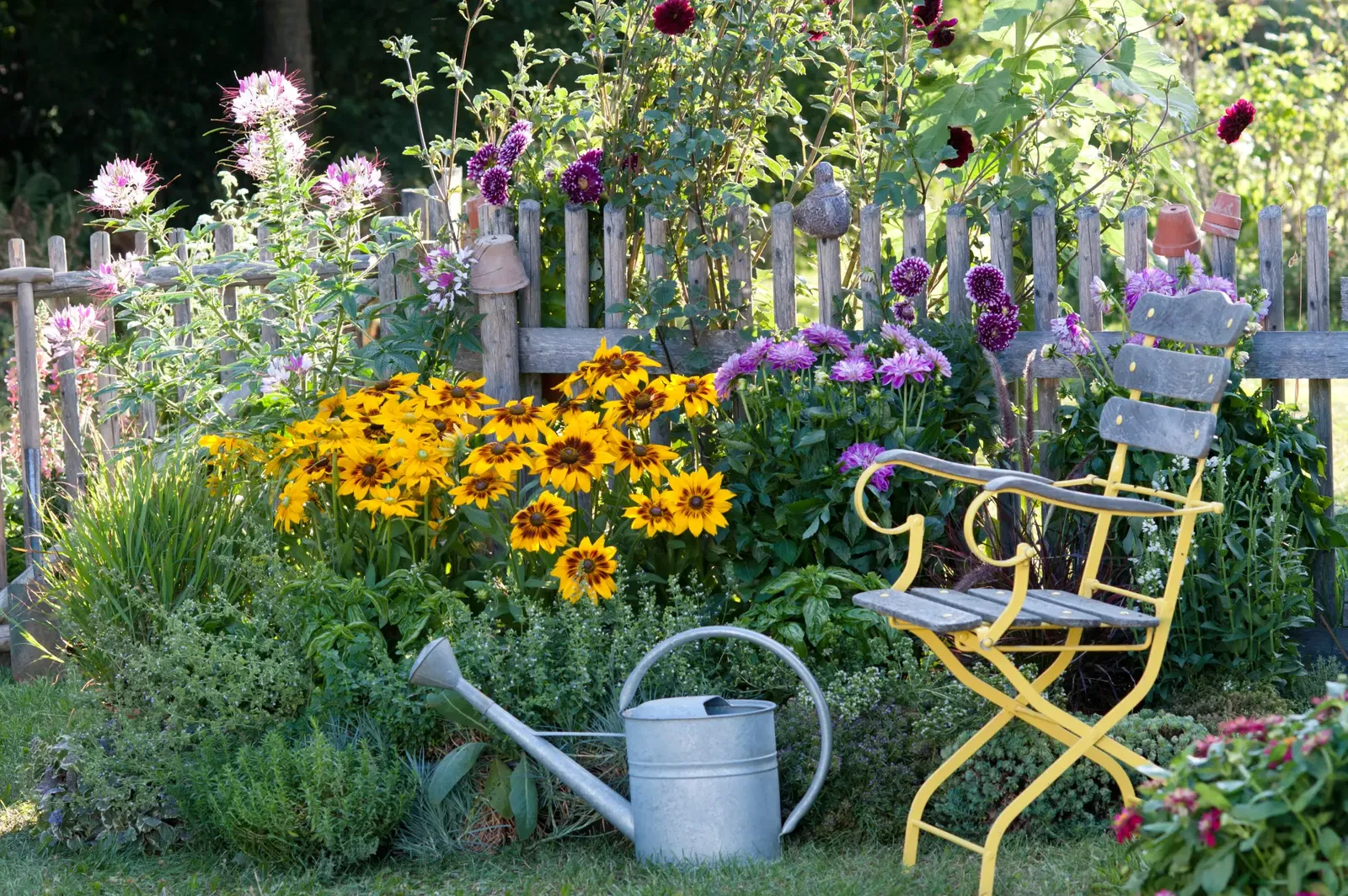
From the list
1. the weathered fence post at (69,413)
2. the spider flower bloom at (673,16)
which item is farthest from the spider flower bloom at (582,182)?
the weathered fence post at (69,413)

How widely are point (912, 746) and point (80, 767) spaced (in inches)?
74.5

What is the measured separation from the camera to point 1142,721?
3041mm

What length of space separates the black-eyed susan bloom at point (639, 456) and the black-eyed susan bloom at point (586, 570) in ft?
0.81

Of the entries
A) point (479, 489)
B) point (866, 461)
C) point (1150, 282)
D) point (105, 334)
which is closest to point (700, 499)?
point (866, 461)

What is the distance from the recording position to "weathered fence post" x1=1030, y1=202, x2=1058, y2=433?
4031 millimetres

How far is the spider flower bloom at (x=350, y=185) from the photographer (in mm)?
4055

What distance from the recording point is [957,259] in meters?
4.11

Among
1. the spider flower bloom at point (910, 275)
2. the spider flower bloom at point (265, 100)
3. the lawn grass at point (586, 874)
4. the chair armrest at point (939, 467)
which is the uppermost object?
the spider flower bloom at point (265, 100)

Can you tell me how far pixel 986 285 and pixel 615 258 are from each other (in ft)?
3.74

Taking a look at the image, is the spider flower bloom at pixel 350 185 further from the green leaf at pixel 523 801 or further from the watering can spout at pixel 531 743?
the green leaf at pixel 523 801

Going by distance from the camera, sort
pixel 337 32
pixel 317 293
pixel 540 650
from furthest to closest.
Answer: pixel 337 32 < pixel 317 293 < pixel 540 650

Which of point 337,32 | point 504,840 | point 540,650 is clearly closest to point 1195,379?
point 540,650

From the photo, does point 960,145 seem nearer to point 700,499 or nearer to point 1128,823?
point 700,499

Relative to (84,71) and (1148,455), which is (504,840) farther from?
(84,71)
